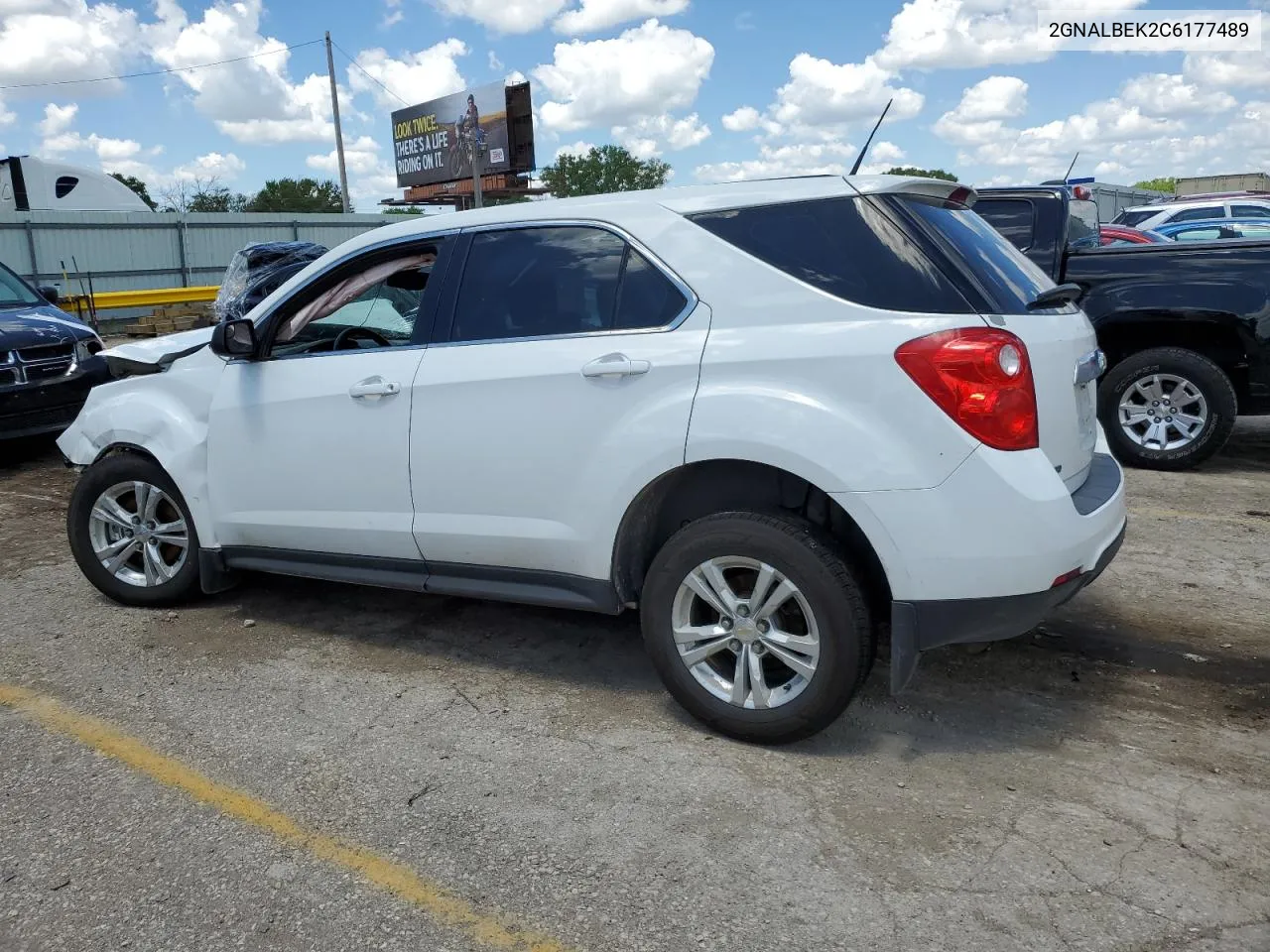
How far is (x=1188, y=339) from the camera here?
22.6 feet

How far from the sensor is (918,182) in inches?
134

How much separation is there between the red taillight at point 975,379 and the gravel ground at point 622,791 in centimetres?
109

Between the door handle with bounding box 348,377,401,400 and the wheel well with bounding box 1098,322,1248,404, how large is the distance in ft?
16.6

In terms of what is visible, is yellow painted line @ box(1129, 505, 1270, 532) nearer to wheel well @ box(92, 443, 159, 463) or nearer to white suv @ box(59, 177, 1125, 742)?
white suv @ box(59, 177, 1125, 742)

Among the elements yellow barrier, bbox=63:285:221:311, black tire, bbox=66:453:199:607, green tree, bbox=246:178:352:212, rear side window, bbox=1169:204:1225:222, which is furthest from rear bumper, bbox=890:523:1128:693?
green tree, bbox=246:178:352:212

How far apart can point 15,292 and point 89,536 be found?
583cm

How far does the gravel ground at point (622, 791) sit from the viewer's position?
252 cm

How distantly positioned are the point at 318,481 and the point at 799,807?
231 cm

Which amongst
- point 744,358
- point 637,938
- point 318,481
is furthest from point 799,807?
point 318,481

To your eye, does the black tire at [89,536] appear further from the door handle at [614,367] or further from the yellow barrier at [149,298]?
the yellow barrier at [149,298]

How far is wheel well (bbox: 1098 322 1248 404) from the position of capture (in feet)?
22.0

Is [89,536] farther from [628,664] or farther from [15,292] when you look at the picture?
[15,292]

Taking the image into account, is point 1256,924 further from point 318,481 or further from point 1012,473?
point 318,481

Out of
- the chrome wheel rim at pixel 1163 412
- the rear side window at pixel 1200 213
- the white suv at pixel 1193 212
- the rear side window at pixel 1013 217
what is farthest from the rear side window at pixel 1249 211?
the chrome wheel rim at pixel 1163 412
